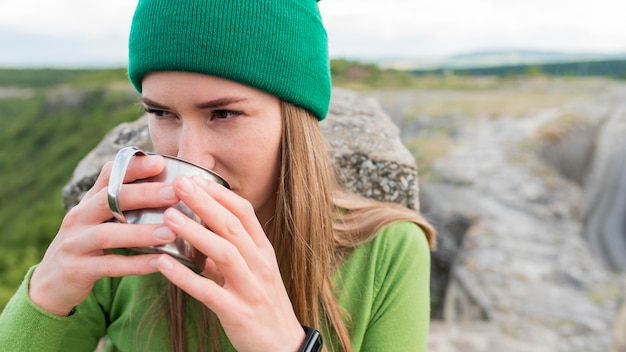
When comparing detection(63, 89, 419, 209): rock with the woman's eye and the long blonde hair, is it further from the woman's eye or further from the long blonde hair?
the woman's eye

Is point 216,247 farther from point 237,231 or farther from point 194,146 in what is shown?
point 194,146

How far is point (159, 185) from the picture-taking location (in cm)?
97

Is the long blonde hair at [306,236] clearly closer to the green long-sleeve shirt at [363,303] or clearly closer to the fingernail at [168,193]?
the green long-sleeve shirt at [363,303]

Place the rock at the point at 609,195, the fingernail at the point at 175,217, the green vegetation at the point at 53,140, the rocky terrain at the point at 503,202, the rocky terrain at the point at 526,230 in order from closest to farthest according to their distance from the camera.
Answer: the fingernail at the point at 175,217
the rocky terrain at the point at 503,202
the rocky terrain at the point at 526,230
the rock at the point at 609,195
the green vegetation at the point at 53,140

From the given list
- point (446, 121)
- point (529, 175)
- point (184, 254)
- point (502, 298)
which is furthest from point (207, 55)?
point (446, 121)

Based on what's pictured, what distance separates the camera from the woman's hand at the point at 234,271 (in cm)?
94

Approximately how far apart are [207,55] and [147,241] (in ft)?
1.79

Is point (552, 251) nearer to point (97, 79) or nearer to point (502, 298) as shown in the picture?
point (502, 298)

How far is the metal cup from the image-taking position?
3.12 feet

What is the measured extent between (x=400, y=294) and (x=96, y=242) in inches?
34.8

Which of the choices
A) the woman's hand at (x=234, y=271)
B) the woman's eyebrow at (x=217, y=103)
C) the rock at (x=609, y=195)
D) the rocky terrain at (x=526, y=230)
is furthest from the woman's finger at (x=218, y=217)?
the rock at (x=609, y=195)

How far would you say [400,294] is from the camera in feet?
4.92

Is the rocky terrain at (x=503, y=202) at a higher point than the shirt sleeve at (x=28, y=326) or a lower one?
lower

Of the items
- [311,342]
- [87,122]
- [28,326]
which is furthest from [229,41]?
[87,122]
